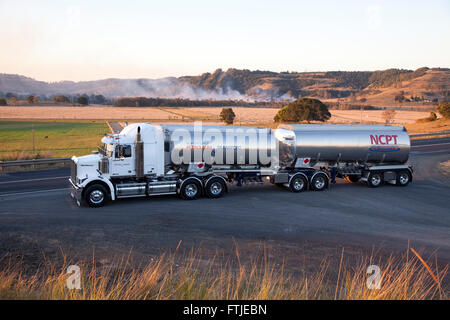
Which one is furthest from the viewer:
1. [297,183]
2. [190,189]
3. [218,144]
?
[297,183]

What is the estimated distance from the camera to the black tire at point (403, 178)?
2380 centimetres

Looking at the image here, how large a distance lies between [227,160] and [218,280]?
36.5 ft

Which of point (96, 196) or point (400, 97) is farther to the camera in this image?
point (400, 97)

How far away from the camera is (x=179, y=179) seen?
64.7 ft

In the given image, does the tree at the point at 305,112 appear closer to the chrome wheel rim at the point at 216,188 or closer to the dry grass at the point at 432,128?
the dry grass at the point at 432,128

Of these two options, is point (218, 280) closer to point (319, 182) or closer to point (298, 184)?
point (298, 184)

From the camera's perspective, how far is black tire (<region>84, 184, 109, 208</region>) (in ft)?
58.9

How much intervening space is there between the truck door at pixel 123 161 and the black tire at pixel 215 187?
3.72 m

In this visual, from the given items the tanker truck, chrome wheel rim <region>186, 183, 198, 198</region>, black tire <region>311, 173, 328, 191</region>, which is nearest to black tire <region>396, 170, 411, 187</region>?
the tanker truck

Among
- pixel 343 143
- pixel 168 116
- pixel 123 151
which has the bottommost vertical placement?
pixel 123 151

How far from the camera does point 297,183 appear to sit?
21.8 meters

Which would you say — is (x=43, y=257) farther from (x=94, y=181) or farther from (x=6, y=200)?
(x=6, y=200)

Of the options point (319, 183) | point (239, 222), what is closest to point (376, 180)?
point (319, 183)

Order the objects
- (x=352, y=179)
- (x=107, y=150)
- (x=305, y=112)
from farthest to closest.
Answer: (x=305, y=112) < (x=352, y=179) < (x=107, y=150)
